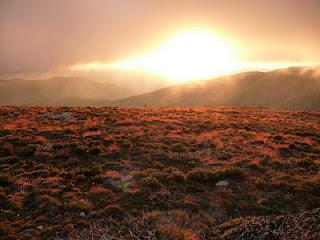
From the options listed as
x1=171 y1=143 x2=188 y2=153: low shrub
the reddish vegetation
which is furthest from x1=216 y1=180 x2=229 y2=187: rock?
x1=171 y1=143 x2=188 y2=153: low shrub

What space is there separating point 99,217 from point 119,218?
34.1 inches

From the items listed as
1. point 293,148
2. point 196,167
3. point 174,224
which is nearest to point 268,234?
point 174,224

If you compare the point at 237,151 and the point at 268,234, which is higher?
the point at 268,234

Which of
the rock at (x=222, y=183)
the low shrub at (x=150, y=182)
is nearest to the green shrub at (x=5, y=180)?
the low shrub at (x=150, y=182)

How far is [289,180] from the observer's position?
20.7 m

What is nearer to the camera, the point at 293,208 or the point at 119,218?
the point at 119,218

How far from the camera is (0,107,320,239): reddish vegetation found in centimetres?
1483

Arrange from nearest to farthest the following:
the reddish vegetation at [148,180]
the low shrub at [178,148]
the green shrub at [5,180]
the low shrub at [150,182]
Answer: the reddish vegetation at [148,180], the low shrub at [150,182], the green shrub at [5,180], the low shrub at [178,148]

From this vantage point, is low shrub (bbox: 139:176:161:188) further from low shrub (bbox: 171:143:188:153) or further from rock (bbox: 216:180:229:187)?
low shrub (bbox: 171:143:188:153)

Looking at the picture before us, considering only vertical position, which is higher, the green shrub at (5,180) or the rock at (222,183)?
the green shrub at (5,180)

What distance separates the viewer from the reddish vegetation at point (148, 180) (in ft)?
48.6

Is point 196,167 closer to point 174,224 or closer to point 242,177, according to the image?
point 242,177

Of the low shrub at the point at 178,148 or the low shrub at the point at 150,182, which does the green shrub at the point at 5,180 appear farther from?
the low shrub at the point at 178,148

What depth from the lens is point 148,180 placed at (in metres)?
19.7
